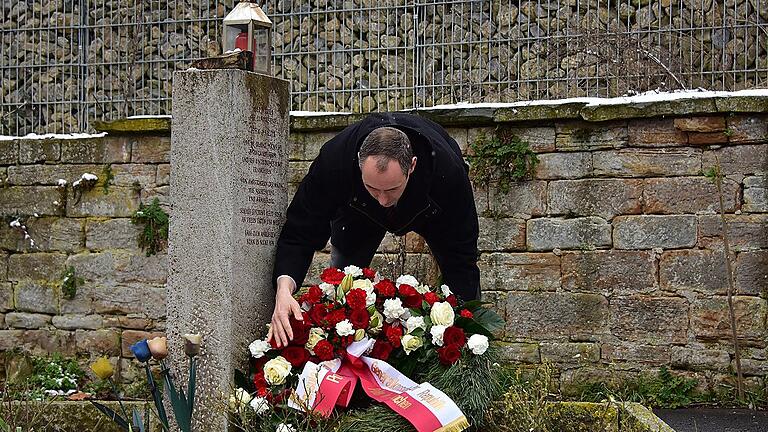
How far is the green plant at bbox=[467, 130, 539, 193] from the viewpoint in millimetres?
6699

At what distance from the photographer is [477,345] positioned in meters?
4.17

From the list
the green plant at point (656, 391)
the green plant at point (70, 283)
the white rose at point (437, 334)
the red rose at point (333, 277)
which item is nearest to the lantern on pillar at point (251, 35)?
the red rose at point (333, 277)

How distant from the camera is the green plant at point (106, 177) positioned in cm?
746

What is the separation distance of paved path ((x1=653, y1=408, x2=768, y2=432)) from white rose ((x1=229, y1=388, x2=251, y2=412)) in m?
2.68

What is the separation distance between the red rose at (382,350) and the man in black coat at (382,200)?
0.37 meters

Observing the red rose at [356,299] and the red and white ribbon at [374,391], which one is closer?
the red and white ribbon at [374,391]

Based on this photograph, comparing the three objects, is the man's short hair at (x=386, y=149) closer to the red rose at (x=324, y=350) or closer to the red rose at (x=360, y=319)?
the red rose at (x=360, y=319)

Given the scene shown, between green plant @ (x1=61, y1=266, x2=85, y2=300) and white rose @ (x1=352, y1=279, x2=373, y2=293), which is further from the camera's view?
green plant @ (x1=61, y1=266, x2=85, y2=300)

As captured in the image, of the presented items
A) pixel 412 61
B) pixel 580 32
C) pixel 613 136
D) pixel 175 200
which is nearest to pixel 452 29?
pixel 412 61

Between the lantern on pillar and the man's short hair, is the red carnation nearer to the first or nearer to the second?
the man's short hair

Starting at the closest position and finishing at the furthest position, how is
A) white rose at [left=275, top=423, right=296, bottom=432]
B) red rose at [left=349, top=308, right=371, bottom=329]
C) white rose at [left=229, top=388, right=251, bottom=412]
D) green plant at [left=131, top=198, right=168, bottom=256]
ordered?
1. white rose at [left=275, top=423, right=296, bottom=432]
2. white rose at [left=229, top=388, right=251, bottom=412]
3. red rose at [left=349, top=308, right=371, bottom=329]
4. green plant at [left=131, top=198, right=168, bottom=256]

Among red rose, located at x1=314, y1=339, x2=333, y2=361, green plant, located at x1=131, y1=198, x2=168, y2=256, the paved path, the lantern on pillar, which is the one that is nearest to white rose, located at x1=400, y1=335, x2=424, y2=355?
red rose, located at x1=314, y1=339, x2=333, y2=361

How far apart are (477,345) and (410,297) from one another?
0.40 meters

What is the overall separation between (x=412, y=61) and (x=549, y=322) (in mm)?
2196
